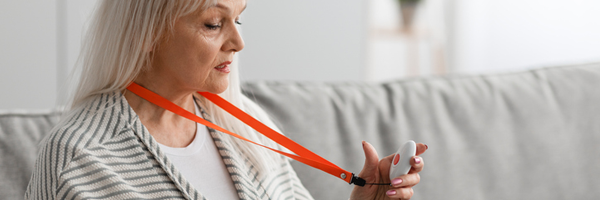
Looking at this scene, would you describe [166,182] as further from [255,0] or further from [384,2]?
[384,2]

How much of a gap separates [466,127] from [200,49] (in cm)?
71

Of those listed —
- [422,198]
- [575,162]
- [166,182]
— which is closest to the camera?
[166,182]

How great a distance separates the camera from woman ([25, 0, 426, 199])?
67 centimetres

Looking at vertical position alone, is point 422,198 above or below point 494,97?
below

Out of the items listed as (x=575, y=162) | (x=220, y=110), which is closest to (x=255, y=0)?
(x=220, y=110)

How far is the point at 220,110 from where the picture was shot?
2.96 ft

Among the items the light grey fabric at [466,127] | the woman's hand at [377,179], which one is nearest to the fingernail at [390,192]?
the woman's hand at [377,179]

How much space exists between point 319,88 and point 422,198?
1.07 ft

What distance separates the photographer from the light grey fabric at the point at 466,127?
3.59 ft

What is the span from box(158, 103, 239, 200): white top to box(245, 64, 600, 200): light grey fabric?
26 centimetres

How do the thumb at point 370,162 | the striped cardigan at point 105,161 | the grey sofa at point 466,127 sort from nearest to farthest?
the striped cardigan at point 105,161, the thumb at point 370,162, the grey sofa at point 466,127

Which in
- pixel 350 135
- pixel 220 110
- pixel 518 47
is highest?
pixel 220 110

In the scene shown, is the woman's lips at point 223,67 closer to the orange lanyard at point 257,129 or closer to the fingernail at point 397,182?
the orange lanyard at point 257,129

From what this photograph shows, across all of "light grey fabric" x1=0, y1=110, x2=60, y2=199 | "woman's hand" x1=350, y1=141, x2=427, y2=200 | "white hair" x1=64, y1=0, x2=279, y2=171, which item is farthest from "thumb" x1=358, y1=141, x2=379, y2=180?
"light grey fabric" x1=0, y1=110, x2=60, y2=199
